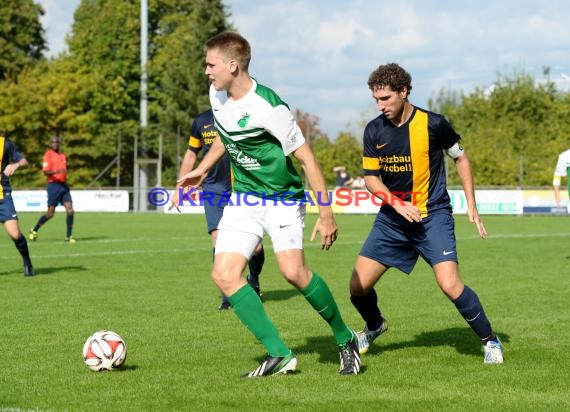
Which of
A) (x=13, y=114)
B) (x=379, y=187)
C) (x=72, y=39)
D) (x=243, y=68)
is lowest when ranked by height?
(x=379, y=187)

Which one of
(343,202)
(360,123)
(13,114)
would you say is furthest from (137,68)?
(343,202)

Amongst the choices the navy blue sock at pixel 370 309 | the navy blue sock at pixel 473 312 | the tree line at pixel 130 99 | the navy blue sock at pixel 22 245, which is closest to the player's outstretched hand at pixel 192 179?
the navy blue sock at pixel 370 309

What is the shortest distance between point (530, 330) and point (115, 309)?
4.30 meters

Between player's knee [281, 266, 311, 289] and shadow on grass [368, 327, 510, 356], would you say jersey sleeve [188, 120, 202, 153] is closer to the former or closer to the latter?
shadow on grass [368, 327, 510, 356]

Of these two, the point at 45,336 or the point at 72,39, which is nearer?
the point at 45,336

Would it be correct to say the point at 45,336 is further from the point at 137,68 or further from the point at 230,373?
the point at 137,68

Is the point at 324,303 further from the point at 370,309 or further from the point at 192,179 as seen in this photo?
the point at 192,179

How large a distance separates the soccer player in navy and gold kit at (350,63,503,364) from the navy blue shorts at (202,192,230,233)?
11.6 feet

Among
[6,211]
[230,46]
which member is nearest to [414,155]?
[230,46]

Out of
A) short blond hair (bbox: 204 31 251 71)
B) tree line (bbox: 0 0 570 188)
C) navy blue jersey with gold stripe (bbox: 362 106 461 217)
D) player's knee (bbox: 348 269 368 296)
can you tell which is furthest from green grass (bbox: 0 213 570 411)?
tree line (bbox: 0 0 570 188)

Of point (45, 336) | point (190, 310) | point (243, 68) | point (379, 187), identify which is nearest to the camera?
point (243, 68)

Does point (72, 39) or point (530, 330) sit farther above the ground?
point (72, 39)

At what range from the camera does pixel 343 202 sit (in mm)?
40125

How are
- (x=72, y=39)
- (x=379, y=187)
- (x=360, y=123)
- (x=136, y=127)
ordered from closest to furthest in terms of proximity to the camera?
(x=379, y=187), (x=136, y=127), (x=72, y=39), (x=360, y=123)
